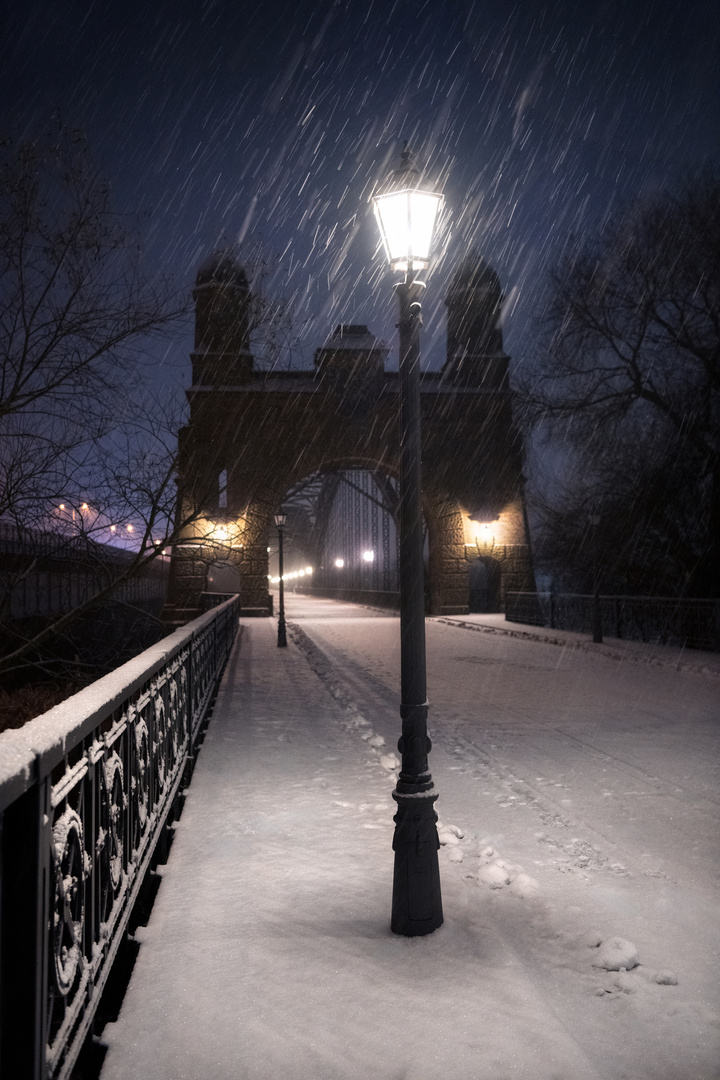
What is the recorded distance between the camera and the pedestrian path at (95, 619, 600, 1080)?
2545 mm

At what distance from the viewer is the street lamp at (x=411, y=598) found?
3.54 m

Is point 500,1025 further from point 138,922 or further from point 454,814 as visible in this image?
point 454,814

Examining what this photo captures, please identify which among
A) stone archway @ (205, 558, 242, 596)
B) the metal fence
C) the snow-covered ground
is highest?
stone archway @ (205, 558, 242, 596)

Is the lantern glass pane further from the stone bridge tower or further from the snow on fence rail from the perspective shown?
the stone bridge tower

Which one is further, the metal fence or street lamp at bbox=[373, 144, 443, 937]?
the metal fence

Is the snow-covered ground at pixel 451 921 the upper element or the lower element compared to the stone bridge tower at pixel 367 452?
lower

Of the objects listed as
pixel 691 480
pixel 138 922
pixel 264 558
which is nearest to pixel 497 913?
pixel 138 922

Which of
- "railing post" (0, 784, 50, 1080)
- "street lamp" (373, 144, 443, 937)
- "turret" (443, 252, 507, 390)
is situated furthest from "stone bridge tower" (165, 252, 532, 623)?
"railing post" (0, 784, 50, 1080)

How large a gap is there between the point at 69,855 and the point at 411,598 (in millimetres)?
2088

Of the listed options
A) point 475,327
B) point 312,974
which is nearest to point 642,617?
point 312,974

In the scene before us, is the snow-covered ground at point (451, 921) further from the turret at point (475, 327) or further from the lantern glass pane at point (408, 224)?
the turret at point (475, 327)

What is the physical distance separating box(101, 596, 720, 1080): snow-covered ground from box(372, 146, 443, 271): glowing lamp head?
3272mm

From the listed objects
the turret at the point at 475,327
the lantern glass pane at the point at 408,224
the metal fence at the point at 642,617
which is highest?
the turret at the point at 475,327

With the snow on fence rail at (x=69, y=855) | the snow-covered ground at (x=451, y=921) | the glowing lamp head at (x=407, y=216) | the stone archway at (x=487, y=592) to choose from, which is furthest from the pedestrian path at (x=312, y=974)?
the stone archway at (x=487, y=592)
